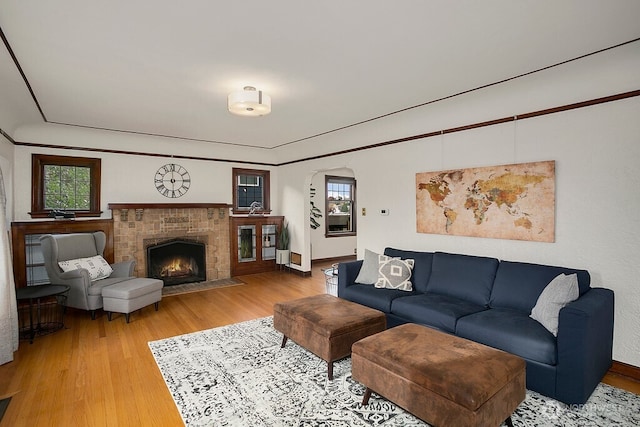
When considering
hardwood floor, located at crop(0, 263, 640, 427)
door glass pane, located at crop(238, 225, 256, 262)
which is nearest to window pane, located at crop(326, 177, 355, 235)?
door glass pane, located at crop(238, 225, 256, 262)

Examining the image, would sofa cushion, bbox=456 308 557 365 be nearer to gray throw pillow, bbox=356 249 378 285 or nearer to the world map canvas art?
the world map canvas art

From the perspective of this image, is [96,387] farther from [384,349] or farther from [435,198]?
[435,198]

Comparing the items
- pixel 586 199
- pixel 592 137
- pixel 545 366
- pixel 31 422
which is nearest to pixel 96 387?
pixel 31 422

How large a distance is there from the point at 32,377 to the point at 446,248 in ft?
14.3

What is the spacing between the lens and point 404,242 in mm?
4738

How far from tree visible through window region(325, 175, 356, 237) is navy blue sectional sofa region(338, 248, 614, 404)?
4250 mm

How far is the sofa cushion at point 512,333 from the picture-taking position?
2.52 meters

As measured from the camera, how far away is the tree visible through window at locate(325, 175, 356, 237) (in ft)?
28.3

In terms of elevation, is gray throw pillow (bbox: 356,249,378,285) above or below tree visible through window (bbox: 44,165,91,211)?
below

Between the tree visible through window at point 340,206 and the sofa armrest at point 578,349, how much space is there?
631 centimetres

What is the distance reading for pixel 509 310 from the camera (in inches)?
124

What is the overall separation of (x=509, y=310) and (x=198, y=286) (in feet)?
16.4

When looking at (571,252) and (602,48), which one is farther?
(571,252)

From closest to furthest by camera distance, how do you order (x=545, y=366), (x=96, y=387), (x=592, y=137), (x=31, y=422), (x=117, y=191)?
(x=31, y=422) → (x=545, y=366) → (x=96, y=387) → (x=592, y=137) → (x=117, y=191)
